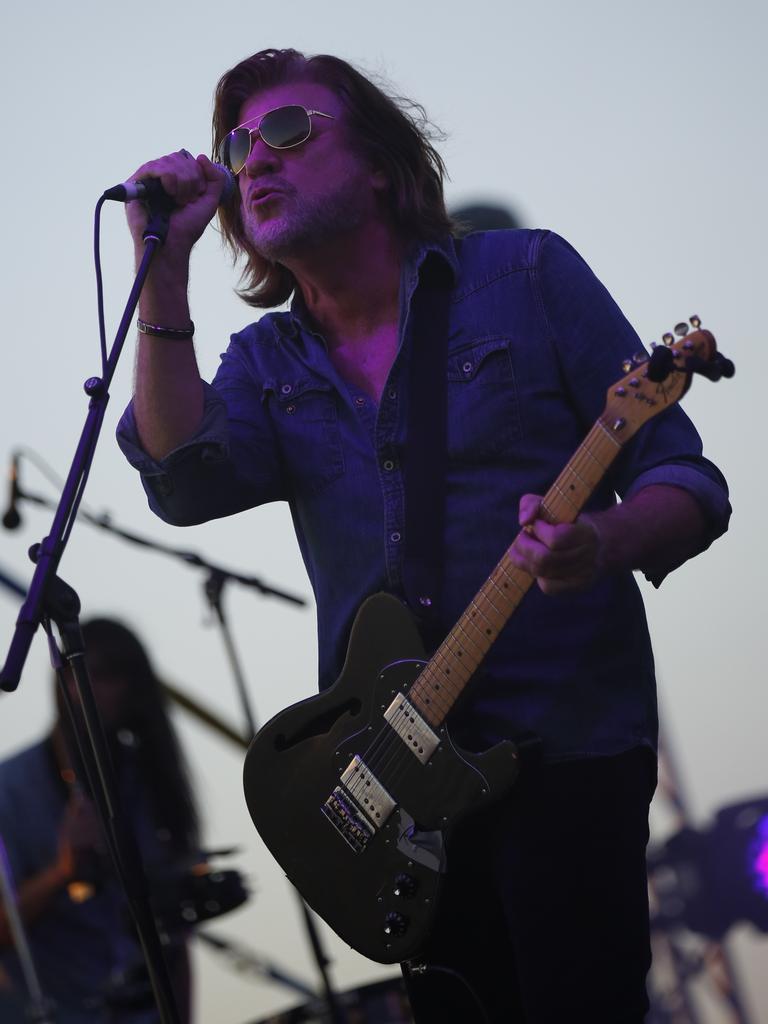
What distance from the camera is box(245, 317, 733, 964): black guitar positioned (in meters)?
2.04

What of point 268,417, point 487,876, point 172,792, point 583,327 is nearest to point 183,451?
point 268,417

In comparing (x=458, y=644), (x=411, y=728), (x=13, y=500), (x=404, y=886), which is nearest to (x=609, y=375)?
(x=458, y=644)

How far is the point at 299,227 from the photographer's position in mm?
2498

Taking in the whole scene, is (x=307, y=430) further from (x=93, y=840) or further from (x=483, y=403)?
(x=93, y=840)

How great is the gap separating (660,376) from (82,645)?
0.98m

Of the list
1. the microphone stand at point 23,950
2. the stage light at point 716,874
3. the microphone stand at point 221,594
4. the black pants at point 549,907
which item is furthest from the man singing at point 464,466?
the stage light at point 716,874

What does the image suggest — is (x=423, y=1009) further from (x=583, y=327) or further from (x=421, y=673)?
(x=583, y=327)

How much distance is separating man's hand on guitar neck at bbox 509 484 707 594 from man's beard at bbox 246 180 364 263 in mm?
821

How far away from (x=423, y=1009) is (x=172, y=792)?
2721 millimetres

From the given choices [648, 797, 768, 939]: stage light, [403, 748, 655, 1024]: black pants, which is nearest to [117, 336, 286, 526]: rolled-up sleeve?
[403, 748, 655, 1024]: black pants

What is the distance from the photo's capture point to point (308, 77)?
2734 millimetres

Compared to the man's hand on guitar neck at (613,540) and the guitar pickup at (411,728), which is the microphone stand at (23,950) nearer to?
the guitar pickup at (411,728)

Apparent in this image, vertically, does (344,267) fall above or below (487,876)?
above

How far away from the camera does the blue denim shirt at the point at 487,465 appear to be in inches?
83.4
